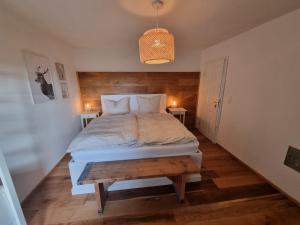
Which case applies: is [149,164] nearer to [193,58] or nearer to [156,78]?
[156,78]

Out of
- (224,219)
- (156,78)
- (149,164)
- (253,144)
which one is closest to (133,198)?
(149,164)

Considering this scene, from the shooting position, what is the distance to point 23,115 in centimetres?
177

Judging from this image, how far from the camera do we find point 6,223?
1.08 m

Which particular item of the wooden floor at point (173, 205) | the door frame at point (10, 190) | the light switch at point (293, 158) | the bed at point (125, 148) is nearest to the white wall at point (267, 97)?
the light switch at point (293, 158)

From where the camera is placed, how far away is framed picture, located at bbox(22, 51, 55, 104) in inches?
76.1

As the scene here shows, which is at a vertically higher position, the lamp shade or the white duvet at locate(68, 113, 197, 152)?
the lamp shade

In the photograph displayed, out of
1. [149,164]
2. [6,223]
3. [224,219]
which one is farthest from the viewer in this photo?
[149,164]

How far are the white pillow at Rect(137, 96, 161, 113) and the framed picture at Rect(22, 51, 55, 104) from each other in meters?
1.79

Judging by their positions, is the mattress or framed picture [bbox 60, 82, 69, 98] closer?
the mattress

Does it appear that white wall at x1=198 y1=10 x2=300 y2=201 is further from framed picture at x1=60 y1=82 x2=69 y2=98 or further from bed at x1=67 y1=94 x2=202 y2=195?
framed picture at x1=60 y1=82 x2=69 y2=98

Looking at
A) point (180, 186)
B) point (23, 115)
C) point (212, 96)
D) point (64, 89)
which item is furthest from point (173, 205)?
point (64, 89)

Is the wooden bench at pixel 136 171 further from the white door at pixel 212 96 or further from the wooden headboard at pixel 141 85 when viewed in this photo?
the wooden headboard at pixel 141 85

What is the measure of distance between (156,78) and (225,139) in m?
2.15

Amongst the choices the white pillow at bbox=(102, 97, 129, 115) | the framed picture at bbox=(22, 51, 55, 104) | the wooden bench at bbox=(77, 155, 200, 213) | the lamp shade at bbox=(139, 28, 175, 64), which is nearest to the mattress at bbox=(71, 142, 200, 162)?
the wooden bench at bbox=(77, 155, 200, 213)
